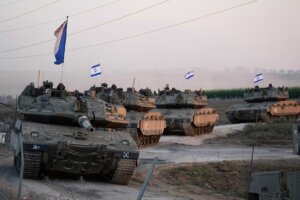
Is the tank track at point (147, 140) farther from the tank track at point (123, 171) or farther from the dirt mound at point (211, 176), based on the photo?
the tank track at point (123, 171)

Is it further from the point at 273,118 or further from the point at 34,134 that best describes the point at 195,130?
the point at 34,134

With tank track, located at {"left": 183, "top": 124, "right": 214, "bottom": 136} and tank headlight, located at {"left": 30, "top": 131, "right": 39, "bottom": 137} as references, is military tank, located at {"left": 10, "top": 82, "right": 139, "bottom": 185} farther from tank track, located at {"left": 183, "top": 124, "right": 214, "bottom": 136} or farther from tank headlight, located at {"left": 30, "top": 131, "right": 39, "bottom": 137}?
tank track, located at {"left": 183, "top": 124, "right": 214, "bottom": 136}

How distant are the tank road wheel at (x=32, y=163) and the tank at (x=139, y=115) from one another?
1063 centimetres

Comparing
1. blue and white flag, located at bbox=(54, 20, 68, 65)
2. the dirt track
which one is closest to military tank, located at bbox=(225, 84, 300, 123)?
the dirt track

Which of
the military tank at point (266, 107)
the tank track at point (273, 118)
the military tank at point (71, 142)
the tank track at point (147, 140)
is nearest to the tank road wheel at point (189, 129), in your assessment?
the tank track at point (147, 140)

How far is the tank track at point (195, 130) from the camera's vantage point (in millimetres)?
31797

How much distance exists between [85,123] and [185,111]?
63.8 feet

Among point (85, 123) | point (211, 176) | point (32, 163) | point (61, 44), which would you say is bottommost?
point (211, 176)

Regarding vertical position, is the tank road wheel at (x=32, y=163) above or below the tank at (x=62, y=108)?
below

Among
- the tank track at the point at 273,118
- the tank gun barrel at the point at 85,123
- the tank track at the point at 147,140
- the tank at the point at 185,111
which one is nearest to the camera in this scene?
the tank gun barrel at the point at 85,123

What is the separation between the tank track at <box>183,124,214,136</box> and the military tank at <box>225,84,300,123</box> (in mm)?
5233

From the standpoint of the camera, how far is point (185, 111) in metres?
32.8

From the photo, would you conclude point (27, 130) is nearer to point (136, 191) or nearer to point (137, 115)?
point (136, 191)

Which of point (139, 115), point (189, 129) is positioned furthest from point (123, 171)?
point (189, 129)
